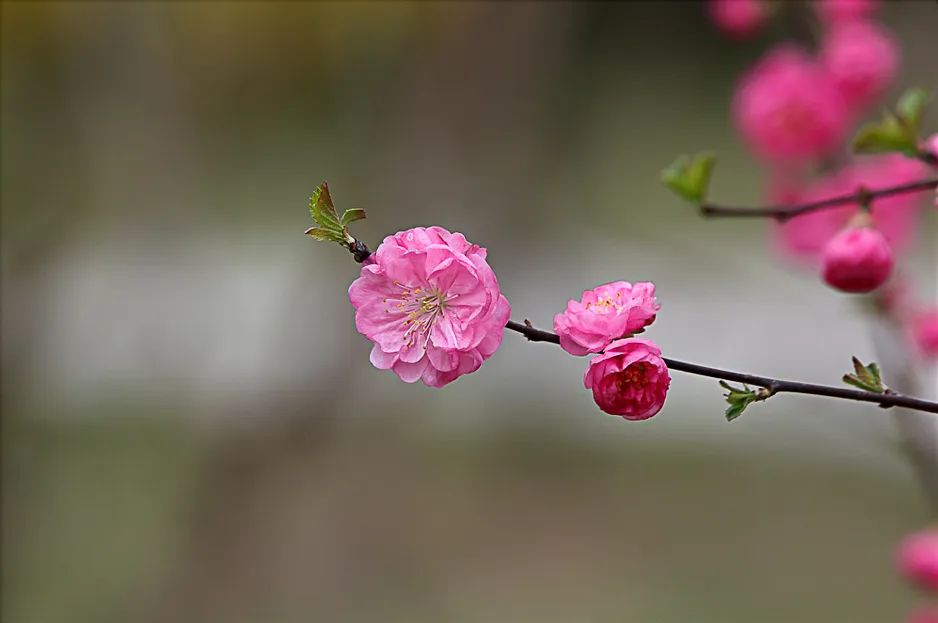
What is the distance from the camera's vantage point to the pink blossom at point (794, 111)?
4.07ft

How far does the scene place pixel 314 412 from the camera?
6.02 feet

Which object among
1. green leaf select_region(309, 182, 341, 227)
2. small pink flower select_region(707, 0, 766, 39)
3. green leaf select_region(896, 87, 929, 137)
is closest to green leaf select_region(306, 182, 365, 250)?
green leaf select_region(309, 182, 341, 227)

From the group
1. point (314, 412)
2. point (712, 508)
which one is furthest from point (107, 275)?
point (712, 508)

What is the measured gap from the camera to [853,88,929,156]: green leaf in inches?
24.7

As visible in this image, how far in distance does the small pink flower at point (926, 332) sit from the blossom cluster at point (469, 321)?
2.60 ft

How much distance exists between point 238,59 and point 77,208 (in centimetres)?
172

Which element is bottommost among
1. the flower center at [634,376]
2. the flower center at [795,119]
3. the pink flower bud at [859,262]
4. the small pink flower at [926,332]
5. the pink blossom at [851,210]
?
the flower center at [634,376]

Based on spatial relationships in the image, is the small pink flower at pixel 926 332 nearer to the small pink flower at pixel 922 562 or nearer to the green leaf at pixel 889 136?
the small pink flower at pixel 922 562

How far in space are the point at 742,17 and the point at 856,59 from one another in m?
0.15

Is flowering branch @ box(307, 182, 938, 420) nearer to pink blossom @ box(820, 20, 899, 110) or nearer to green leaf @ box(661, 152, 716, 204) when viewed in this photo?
green leaf @ box(661, 152, 716, 204)

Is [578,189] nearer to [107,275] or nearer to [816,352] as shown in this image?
[816,352]

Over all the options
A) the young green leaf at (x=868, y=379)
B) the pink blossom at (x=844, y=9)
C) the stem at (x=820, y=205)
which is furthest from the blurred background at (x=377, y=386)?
the young green leaf at (x=868, y=379)

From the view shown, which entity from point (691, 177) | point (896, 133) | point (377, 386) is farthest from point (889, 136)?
point (377, 386)

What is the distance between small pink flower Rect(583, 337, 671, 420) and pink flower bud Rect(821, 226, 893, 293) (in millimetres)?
220
